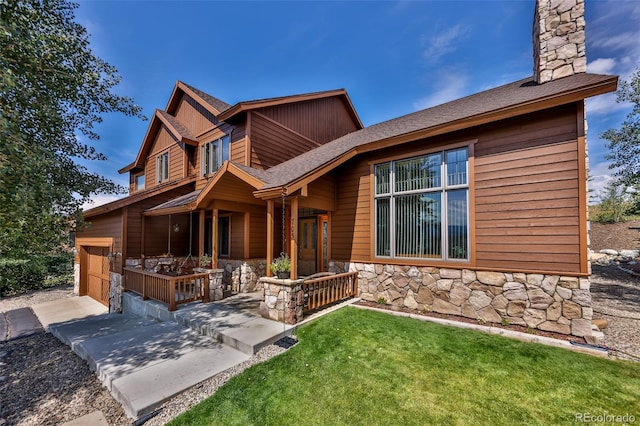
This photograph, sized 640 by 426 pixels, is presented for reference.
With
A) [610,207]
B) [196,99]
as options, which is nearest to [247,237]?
[196,99]

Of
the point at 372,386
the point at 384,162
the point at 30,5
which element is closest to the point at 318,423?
the point at 372,386

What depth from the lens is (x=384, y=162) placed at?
6660 mm

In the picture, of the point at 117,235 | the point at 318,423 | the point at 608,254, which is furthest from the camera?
the point at 608,254

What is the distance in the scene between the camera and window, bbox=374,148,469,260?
18.2ft

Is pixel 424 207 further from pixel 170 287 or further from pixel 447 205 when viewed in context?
pixel 170 287

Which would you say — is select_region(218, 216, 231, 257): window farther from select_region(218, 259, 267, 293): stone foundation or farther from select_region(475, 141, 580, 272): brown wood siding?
select_region(475, 141, 580, 272): brown wood siding

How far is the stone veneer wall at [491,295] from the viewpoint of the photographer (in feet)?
14.4

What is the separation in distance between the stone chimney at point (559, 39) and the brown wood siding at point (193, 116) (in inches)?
407

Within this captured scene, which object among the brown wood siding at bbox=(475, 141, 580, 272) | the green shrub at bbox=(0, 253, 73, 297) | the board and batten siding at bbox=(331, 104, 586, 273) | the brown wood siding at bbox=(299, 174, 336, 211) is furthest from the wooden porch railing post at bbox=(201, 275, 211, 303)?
the green shrub at bbox=(0, 253, 73, 297)

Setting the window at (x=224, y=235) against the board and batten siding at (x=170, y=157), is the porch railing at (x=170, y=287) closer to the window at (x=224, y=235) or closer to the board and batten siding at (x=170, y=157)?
the window at (x=224, y=235)

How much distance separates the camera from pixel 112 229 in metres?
9.62

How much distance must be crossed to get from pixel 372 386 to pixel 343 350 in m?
0.95

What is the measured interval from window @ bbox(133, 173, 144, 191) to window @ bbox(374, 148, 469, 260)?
14.3 metres

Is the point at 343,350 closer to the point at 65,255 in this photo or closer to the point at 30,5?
the point at 30,5
